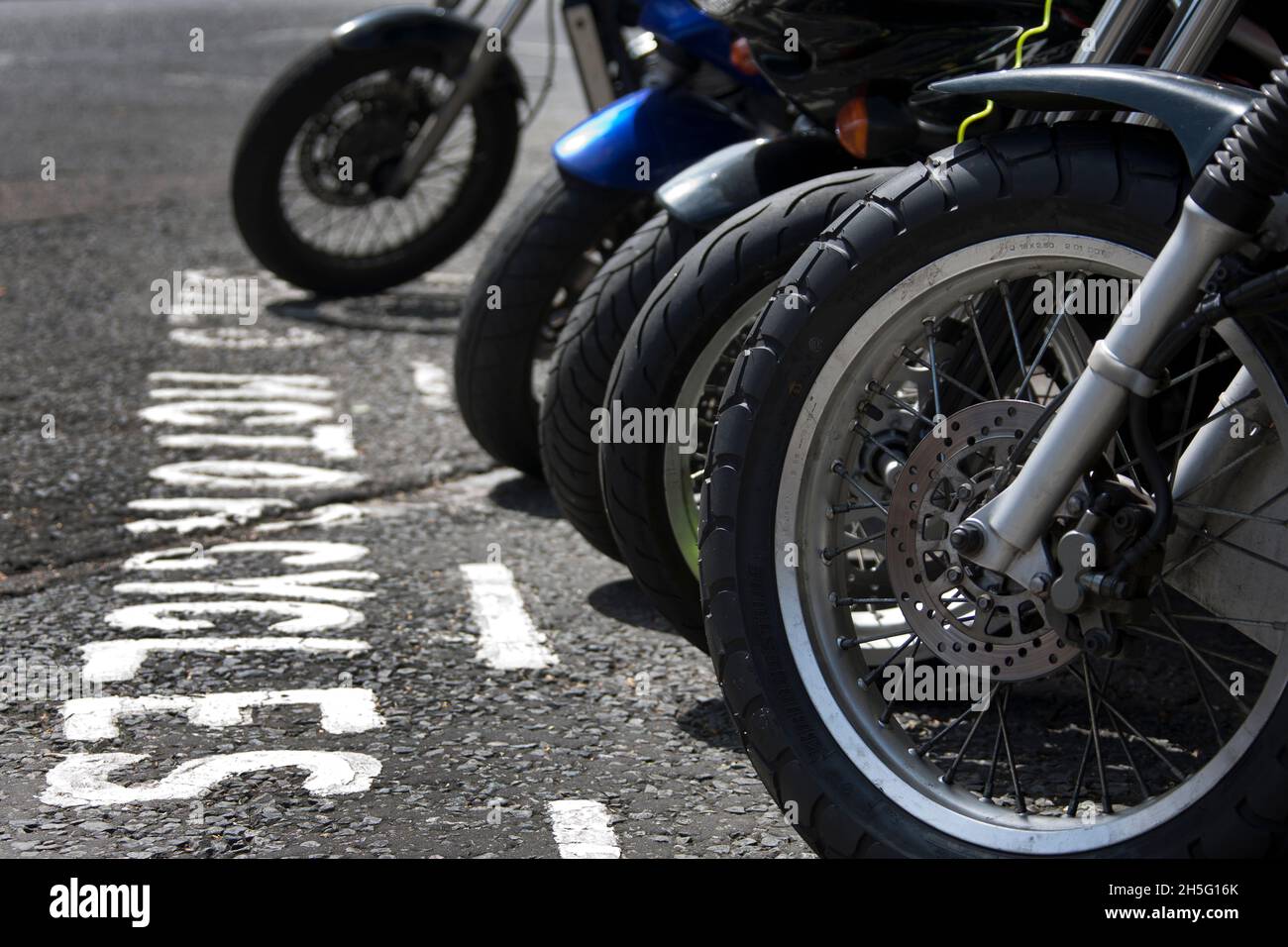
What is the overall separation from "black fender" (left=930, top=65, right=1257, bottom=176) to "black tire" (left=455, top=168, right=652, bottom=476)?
1.95m

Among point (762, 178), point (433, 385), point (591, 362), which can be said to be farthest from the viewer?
point (433, 385)

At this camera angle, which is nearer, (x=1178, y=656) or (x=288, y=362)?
(x=1178, y=656)

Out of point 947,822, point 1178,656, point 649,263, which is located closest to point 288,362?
point 649,263

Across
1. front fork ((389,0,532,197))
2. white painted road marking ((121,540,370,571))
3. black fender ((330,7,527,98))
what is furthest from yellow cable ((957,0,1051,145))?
black fender ((330,7,527,98))

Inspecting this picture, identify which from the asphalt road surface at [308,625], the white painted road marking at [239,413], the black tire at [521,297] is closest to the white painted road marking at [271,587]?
the asphalt road surface at [308,625]

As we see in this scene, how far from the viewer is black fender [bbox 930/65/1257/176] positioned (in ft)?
7.08

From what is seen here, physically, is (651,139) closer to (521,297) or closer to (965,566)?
(521,297)

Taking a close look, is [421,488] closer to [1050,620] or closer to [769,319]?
[769,319]

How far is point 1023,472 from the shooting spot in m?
2.22

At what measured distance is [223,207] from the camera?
859cm

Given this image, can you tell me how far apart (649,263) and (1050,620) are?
149 centimetres

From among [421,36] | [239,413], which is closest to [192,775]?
[239,413]

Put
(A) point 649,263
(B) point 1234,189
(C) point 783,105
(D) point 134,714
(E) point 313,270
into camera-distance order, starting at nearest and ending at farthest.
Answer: (B) point 1234,189, (D) point 134,714, (A) point 649,263, (C) point 783,105, (E) point 313,270

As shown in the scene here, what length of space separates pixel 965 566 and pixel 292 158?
479 centimetres
